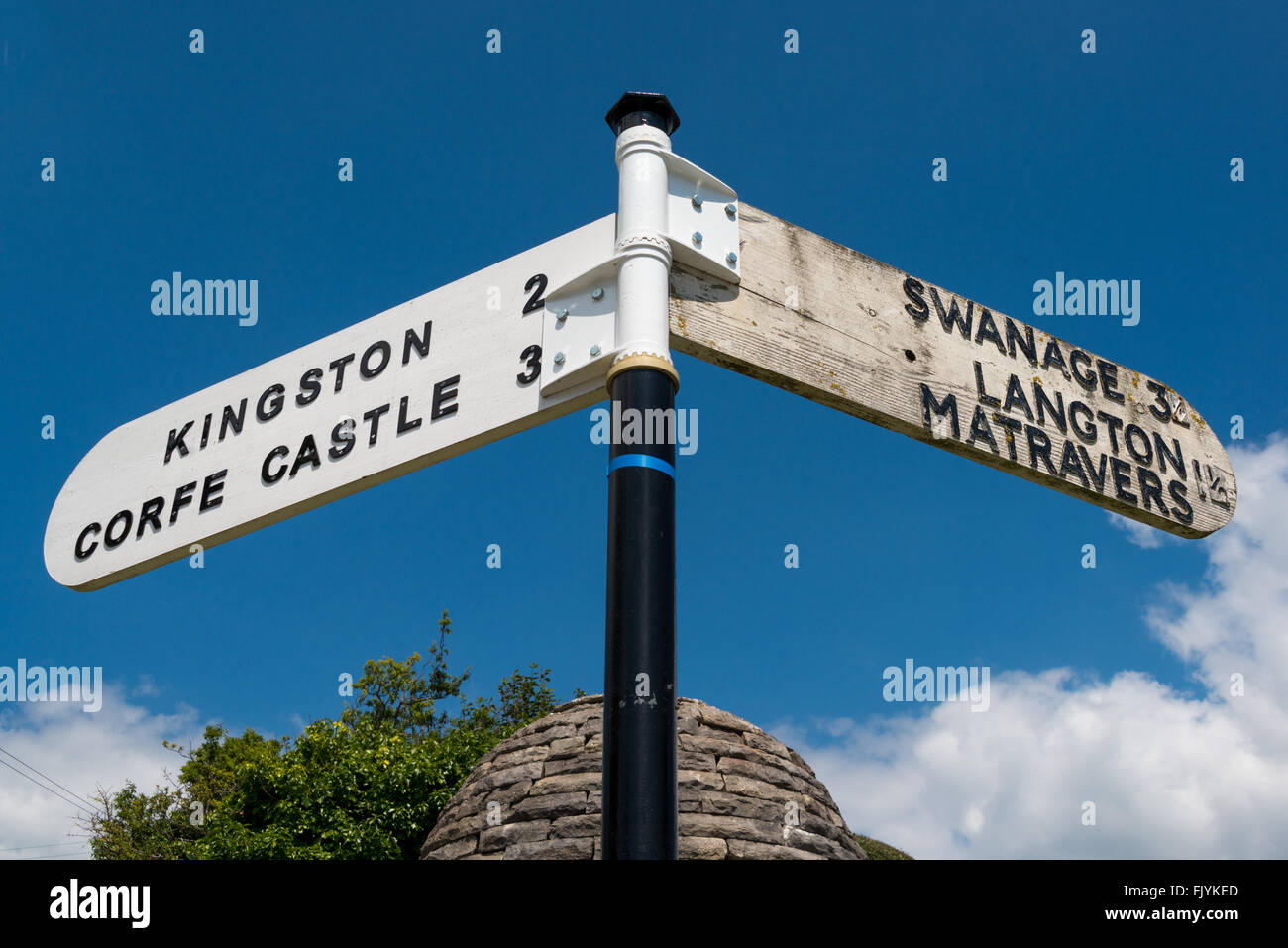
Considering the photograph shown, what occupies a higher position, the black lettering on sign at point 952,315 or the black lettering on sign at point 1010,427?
the black lettering on sign at point 952,315

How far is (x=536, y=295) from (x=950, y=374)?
129 cm

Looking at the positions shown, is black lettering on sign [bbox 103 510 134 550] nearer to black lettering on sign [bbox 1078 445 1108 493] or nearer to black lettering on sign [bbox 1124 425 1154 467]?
black lettering on sign [bbox 1078 445 1108 493]

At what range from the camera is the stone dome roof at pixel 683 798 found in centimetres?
494

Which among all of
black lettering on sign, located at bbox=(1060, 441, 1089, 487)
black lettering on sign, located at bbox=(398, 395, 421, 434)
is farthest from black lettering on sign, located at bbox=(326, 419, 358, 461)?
black lettering on sign, located at bbox=(1060, 441, 1089, 487)

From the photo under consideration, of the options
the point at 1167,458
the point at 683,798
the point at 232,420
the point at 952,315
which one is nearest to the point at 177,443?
the point at 232,420

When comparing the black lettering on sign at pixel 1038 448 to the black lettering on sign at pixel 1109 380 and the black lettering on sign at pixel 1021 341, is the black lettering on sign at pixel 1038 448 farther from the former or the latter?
the black lettering on sign at pixel 1109 380

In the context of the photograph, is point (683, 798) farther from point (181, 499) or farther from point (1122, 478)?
point (181, 499)

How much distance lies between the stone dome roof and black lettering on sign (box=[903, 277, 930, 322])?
2.56m

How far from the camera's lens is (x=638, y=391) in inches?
101

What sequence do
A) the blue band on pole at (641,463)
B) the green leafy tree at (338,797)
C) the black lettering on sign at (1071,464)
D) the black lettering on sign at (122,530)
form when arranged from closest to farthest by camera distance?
the blue band on pole at (641,463), the black lettering on sign at (1071,464), the black lettering on sign at (122,530), the green leafy tree at (338,797)

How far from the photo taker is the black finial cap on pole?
3025 mm

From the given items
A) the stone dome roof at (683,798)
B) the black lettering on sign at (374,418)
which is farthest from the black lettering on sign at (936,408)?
the stone dome roof at (683,798)
